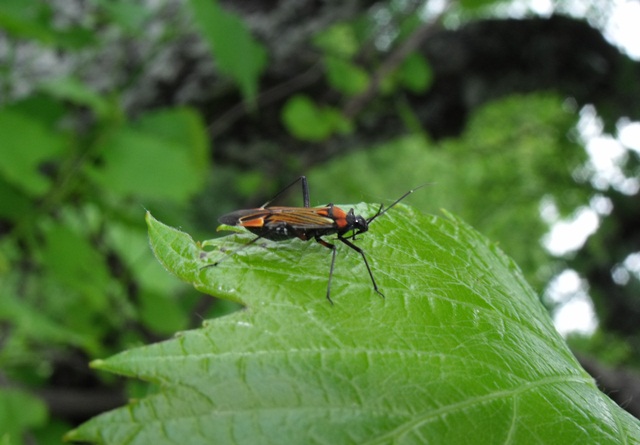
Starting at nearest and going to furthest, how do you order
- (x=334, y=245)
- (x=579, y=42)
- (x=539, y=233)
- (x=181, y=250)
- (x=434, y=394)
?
(x=434, y=394) < (x=181, y=250) < (x=334, y=245) < (x=579, y=42) < (x=539, y=233)

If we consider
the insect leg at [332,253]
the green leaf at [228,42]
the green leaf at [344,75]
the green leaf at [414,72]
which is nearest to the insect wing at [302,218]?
the insect leg at [332,253]

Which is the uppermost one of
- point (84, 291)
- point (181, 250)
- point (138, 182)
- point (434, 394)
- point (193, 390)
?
point (138, 182)

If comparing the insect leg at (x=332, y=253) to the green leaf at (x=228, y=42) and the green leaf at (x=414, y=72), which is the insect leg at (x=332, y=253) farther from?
the green leaf at (x=414, y=72)

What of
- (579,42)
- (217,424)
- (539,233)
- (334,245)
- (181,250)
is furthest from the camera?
(539,233)

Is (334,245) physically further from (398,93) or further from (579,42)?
(579,42)

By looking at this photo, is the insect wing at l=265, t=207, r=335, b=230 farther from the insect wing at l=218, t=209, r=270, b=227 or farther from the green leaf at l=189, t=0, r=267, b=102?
the green leaf at l=189, t=0, r=267, b=102

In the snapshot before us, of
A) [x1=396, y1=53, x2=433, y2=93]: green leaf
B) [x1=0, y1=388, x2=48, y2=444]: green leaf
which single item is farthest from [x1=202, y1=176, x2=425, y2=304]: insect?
[x1=396, y1=53, x2=433, y2=93]: green leaf

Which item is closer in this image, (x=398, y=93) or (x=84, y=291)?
(x=84, y=291)

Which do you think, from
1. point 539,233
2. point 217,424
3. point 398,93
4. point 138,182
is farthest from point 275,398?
point 539,233
